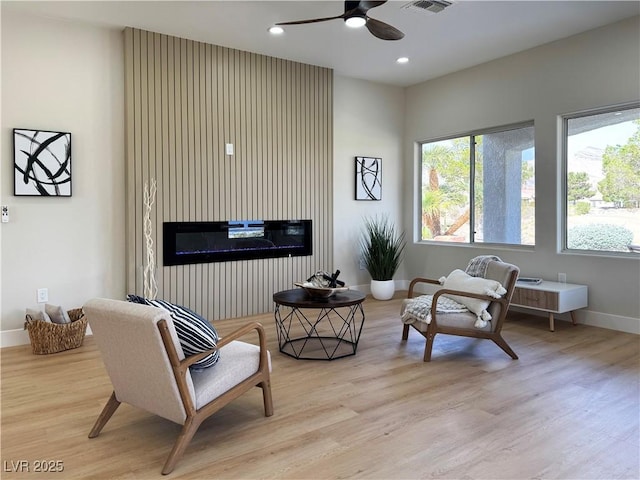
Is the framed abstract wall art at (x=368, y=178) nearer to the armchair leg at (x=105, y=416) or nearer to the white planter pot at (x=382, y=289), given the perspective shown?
the white planter pot at (x=382, y=289)

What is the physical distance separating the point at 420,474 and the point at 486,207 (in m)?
4.59

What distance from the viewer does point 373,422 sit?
8.77ft

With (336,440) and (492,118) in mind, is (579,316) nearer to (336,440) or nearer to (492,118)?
(492,118)

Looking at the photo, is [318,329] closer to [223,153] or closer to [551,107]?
[223,153]

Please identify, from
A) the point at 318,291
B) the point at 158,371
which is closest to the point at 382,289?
the point at 318,291

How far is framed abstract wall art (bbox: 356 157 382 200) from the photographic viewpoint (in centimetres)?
660

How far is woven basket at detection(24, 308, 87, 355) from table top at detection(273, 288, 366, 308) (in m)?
1.86

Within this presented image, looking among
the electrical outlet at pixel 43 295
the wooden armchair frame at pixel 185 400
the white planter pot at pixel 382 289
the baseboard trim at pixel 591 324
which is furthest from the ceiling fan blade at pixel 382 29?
the electrical outlet at pixel 43 295

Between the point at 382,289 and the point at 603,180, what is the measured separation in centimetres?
289

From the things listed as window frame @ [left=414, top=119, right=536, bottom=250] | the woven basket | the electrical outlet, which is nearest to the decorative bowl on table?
the woven basket

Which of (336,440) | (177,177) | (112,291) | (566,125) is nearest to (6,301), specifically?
(112,291)

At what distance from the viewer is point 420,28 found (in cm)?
473

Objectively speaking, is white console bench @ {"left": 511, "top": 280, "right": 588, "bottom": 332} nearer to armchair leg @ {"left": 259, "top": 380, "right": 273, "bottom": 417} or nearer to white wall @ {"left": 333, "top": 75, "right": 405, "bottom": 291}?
white wall @ {"left": 333, "top": 75, "right": 405, "bottom": 291}

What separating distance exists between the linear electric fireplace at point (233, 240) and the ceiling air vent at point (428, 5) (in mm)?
2741
